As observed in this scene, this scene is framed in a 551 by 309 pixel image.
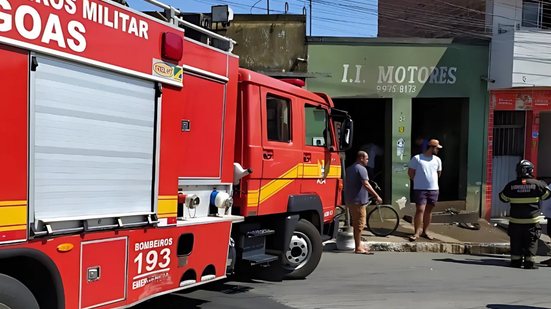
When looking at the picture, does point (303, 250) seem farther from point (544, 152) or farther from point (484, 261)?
point (544, 152)

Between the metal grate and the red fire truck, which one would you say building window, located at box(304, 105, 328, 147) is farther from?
the metal grate

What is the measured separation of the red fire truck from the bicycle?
5059 millimetres

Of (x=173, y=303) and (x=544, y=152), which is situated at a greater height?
(x=544, y=152)

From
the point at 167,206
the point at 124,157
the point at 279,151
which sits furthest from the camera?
the point at 279,151

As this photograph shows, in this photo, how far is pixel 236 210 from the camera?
6.22 m

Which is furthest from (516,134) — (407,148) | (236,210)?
(236,210)

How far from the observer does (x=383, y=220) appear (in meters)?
Result: 11.7

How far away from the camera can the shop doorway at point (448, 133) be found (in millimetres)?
14016

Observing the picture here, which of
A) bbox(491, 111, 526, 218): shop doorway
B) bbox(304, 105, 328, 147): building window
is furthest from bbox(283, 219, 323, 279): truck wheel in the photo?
bbox(491, 111, 526, 218): shop doorway

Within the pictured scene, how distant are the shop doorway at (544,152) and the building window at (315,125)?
977cm

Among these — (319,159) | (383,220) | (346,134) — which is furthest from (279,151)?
(383,220)

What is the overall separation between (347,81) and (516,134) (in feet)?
14.8

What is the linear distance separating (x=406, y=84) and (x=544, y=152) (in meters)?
4.84

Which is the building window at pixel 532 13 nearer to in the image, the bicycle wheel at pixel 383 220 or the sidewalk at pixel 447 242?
the sidewalk at pixel 447 242
